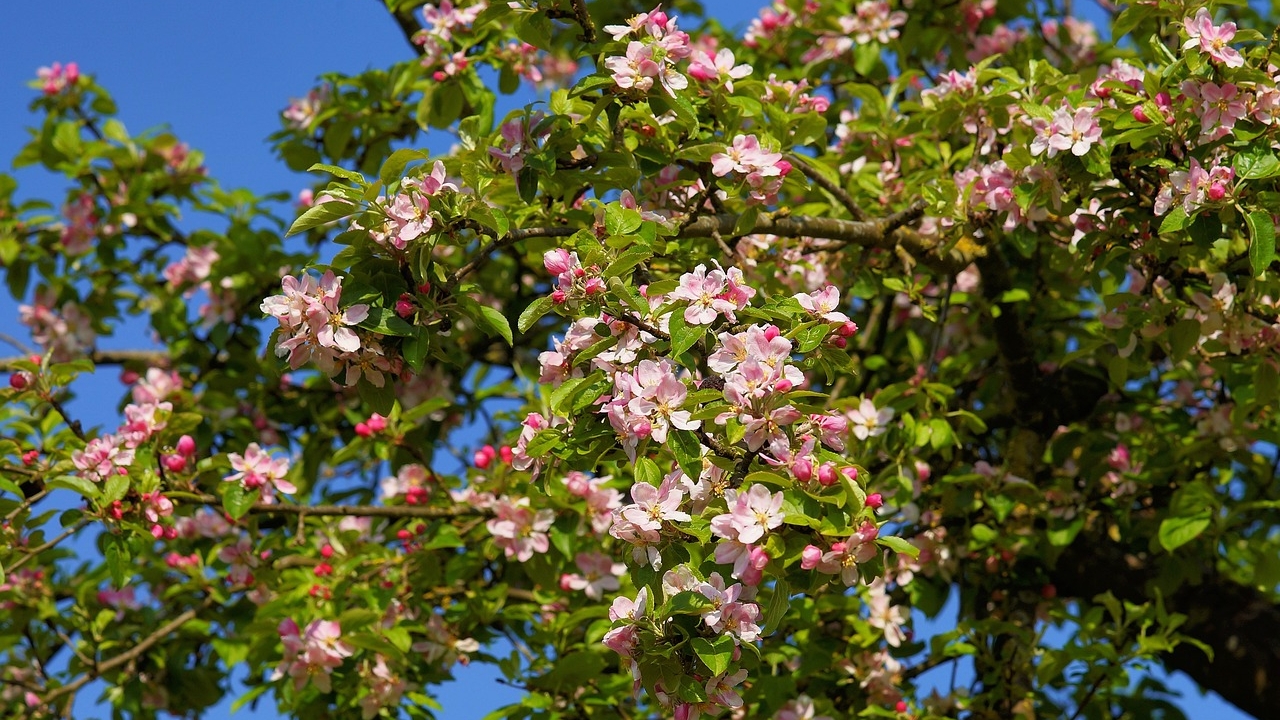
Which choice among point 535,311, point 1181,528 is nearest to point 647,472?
point 535,311

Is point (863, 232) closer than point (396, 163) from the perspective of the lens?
No

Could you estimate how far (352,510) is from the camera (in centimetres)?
305

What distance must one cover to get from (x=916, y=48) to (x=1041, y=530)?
1696 mm

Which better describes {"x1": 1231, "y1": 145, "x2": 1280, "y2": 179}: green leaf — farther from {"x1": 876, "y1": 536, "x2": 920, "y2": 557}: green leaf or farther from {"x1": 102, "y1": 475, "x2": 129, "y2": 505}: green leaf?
{"x1": 102, "y1": 475, "x2": 129, "y2": 505}: green leaf

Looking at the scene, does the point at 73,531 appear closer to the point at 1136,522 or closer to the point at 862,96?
the point at 862,96

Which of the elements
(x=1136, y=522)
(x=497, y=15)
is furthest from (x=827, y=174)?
(x=1136, y=522)

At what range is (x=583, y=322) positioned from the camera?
2.03m

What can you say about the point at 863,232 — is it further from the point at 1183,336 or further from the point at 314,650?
the point at 314,650

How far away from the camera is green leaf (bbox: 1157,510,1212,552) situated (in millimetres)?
3090

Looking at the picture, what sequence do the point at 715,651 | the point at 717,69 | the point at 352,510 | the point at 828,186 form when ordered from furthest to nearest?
the point at 352,510, the point at 828,186, the point at 717,69, the point at 715,651

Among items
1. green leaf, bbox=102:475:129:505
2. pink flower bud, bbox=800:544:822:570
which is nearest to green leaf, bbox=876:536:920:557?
pink flower bud, bbox=800:544:822:570

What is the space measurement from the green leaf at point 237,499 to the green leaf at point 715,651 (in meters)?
1.34

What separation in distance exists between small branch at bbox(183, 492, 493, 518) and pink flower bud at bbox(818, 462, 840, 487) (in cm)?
144

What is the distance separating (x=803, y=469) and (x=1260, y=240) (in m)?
1.00
